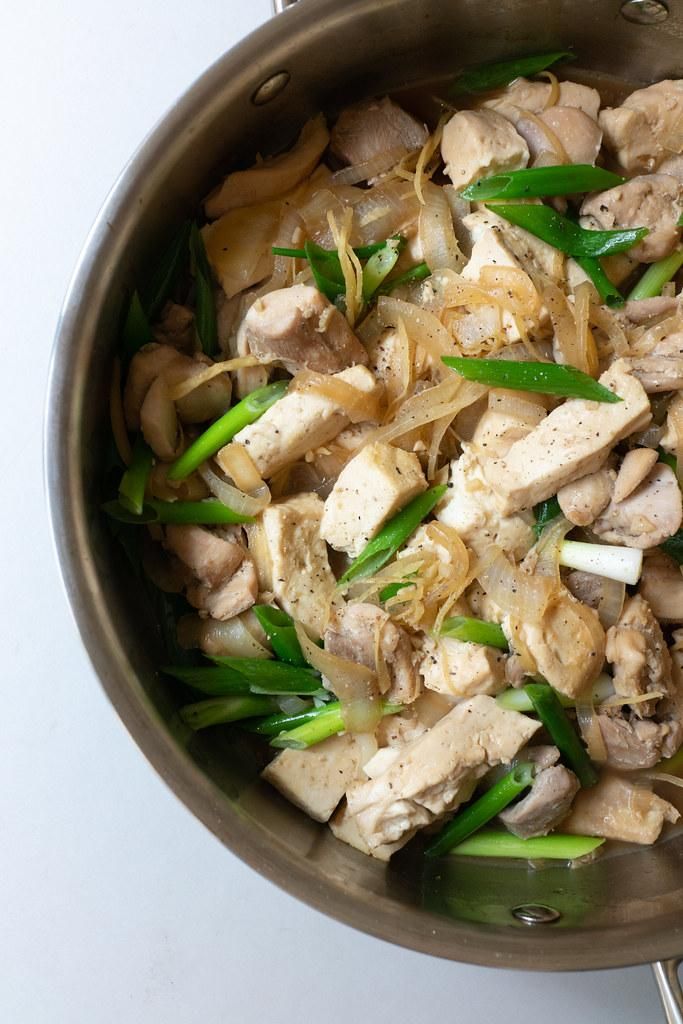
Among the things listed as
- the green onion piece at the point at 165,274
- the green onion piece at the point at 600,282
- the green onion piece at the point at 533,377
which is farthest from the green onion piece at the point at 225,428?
the green onion piece at the point at 600,282

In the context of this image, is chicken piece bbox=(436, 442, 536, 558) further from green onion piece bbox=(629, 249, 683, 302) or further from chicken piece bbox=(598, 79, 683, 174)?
chicken piece bbox=(598, 79, 683, 174)

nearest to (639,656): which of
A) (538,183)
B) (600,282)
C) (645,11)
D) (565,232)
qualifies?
(600,282)

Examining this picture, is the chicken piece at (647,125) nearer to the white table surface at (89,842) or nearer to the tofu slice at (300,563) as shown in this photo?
the white table surface at (89,842)

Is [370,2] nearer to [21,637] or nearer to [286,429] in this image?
[286,429]

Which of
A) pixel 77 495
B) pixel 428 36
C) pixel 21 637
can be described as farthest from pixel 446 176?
pixel 21 637

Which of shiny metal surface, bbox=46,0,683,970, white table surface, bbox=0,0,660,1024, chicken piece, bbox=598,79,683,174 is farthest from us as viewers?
white table surface, bbox=0,0,660,1024

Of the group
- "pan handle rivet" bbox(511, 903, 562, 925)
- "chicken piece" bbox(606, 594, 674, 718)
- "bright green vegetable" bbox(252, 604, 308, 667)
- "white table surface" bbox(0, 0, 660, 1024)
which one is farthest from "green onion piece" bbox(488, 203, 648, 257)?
"pan handle rivet" bbox(511, 903, 562, 925)

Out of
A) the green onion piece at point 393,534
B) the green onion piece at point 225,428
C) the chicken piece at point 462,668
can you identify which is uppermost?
the green onion piece at point 225,428
